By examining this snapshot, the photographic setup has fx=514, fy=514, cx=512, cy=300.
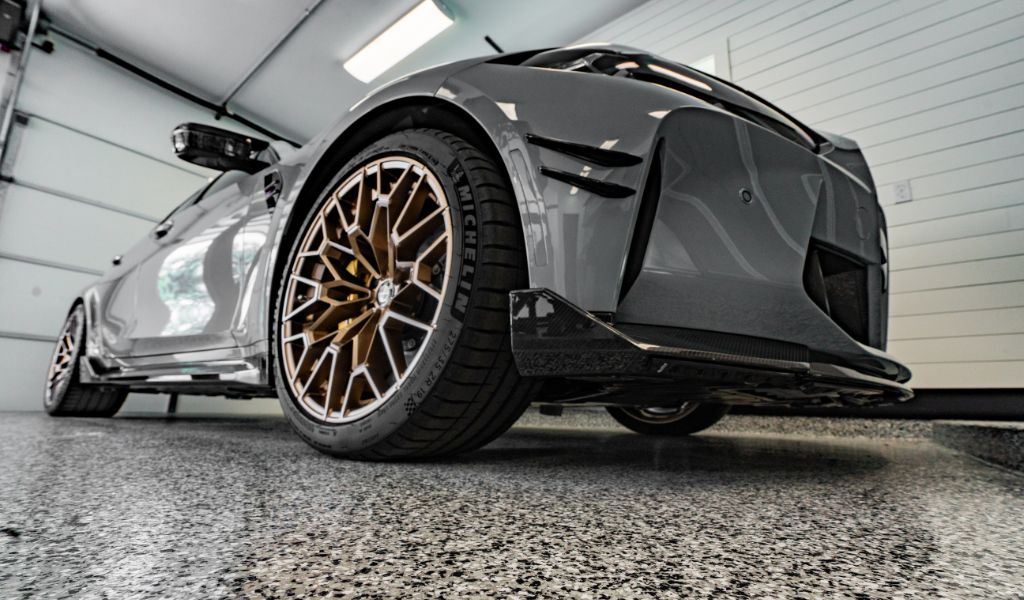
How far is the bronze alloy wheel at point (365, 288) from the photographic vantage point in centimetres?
122

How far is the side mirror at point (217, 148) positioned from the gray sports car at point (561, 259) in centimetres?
64

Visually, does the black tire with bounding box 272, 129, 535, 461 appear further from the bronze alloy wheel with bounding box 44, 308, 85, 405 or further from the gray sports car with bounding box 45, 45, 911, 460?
the bronze alloy wheel with bounding box 44, 308, 85, 405

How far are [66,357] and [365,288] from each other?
330cm

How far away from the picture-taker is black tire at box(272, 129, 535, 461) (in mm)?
1068

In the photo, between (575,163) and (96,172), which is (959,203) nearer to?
(575,163)

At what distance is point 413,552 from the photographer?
0.55 metres

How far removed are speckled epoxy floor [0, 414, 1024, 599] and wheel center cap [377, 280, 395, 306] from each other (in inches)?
15.2

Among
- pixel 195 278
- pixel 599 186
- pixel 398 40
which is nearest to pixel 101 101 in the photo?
pixel 398 40

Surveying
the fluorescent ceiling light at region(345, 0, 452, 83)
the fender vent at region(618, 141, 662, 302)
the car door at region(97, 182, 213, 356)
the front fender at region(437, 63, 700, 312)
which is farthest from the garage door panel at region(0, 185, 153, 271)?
the fender vent at region(618, 141, 662, 302)

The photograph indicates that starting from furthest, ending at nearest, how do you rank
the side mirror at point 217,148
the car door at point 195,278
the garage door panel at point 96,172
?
the garage door panel at point 96,172 → the side mirror at point 217,148 → the car door at point 195,278

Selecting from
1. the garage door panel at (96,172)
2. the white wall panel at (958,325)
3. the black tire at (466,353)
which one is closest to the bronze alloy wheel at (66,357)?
the black tire at (466,353)

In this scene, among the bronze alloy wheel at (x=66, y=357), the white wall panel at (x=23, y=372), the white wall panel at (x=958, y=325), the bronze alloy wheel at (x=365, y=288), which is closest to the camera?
the bronze alloy wheel at (x=365, y=288)

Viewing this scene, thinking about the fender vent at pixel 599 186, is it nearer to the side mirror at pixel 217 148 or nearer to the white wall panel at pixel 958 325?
the side mirror at pixel 217 148

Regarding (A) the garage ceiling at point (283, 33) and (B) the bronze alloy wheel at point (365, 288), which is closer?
(B) the bronze alloy wheel at point (365, 288)
